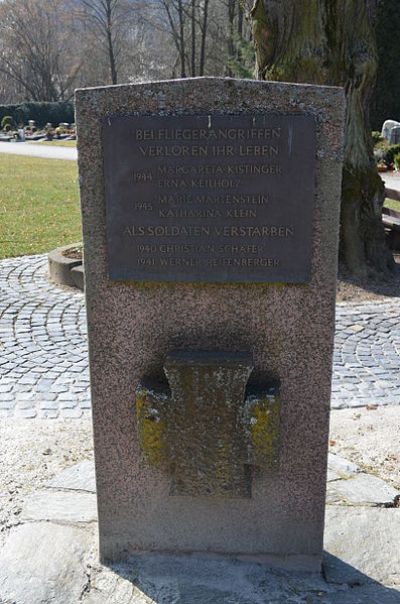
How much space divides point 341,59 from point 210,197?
546 centimetres

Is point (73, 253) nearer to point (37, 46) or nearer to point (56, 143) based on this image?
point (56, 143)

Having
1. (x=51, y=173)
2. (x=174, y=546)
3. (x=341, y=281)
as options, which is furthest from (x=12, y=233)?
(x=51, y=173)

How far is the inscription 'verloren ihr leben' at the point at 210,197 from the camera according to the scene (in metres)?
2.39

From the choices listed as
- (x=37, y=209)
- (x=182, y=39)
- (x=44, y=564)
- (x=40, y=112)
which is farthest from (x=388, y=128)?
(x=40, y=112)

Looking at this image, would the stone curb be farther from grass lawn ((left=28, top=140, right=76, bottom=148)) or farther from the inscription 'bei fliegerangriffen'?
grass lawn ((left=28, top=140, right=76, bottom=148))

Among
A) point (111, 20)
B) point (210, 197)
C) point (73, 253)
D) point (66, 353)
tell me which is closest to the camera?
point (210, 197)

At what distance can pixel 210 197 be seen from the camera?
2465 millimetres

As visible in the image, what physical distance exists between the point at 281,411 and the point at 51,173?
Answer: 64.6 ft

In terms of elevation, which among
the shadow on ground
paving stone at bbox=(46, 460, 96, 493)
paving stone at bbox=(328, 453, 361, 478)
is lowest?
the shadow on ground

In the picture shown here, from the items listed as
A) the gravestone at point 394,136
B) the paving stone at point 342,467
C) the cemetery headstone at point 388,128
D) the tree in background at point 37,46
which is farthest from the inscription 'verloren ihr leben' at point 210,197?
the tree in background at point 37,46

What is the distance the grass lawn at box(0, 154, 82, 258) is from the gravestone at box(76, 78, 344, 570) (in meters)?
7.10

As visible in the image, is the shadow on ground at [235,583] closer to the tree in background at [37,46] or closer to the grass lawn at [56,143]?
the grass lawn at [56,143]

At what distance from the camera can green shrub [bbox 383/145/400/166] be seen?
765 inches

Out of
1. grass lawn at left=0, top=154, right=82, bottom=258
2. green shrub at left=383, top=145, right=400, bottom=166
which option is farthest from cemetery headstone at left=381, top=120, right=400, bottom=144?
grass lawn at left=0, top=154, right=82, bottom=258
